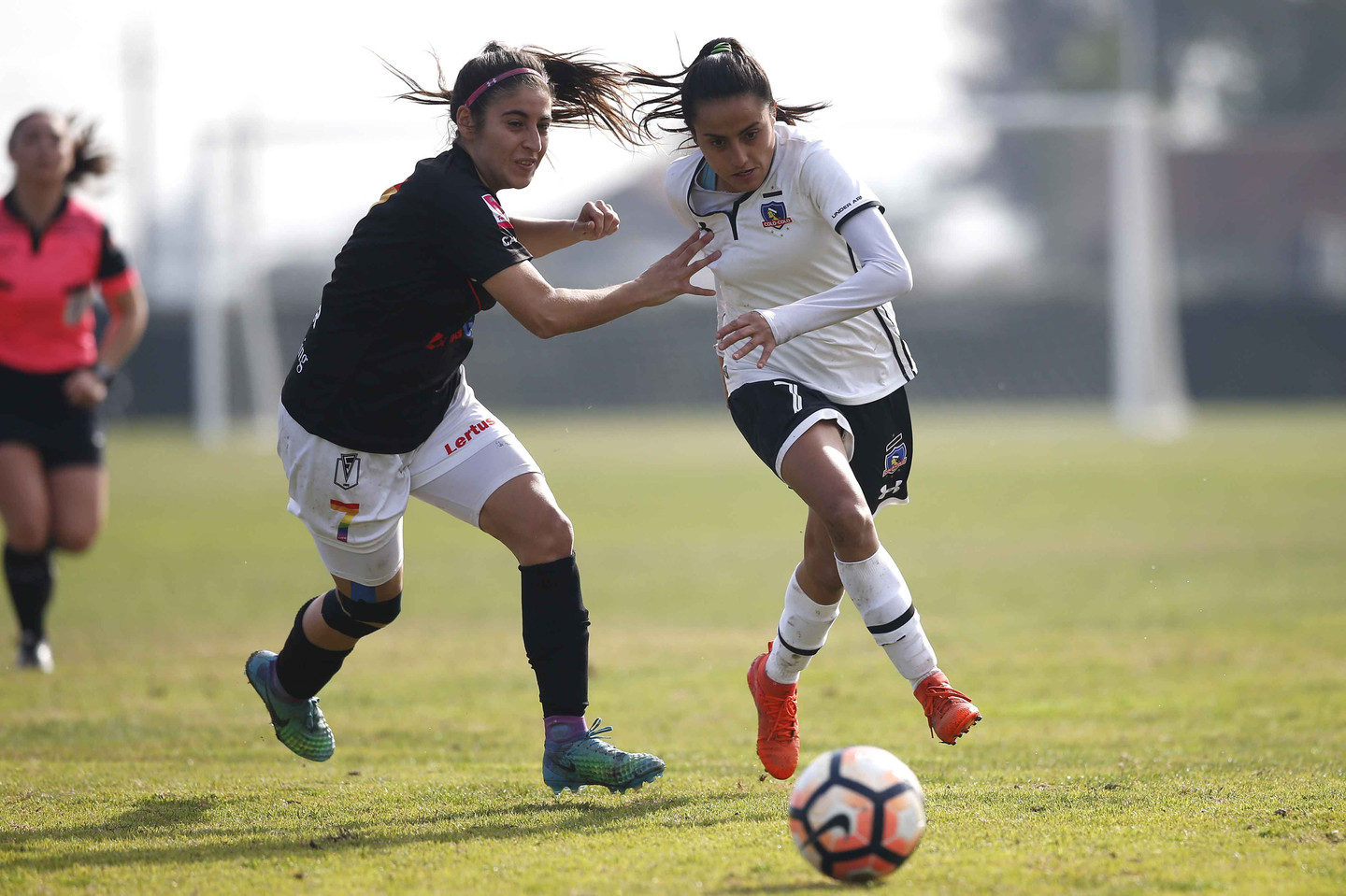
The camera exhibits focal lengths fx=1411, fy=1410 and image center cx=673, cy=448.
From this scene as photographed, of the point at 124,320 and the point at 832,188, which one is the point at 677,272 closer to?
the point at 832,188

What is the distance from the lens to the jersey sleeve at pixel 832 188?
448 centimetres

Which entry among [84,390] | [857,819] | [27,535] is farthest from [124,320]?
[857,819]

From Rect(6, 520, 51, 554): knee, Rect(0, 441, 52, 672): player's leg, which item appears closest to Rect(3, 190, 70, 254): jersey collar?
Rect(0, 441, 52, 672): player's leg

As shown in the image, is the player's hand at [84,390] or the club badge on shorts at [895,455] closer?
the club badge on shorts at [895,455]

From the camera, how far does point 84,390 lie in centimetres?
715

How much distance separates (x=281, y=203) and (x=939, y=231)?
1263 cm

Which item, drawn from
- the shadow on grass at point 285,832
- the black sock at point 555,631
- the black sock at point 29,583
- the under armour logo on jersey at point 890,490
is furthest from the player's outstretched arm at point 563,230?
the black sock at point 29,583

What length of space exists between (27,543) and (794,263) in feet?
14.9

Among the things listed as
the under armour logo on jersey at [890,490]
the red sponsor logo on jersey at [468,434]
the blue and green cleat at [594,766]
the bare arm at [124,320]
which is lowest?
the blue and green cleat at [594,766]

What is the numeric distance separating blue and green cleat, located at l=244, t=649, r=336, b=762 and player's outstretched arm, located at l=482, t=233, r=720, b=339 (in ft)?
5.48

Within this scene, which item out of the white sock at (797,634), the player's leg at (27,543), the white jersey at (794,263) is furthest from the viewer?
the player's leg at (27,543)

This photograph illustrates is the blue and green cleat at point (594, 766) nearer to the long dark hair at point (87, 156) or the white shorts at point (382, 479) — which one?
the white shorts at point (382, 479)

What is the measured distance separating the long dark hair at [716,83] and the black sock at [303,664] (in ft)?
6.88

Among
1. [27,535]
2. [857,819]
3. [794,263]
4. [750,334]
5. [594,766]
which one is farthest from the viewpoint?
[27,535]
